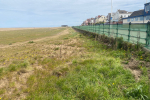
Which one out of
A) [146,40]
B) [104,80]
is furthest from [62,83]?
[146,40]

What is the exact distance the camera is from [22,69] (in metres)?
5.15

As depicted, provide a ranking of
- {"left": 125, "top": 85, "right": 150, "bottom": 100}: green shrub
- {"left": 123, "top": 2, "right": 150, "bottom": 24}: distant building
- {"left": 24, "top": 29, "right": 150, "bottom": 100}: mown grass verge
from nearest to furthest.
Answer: {"left": 125, "top": 85, "right": 150, "bottom": 100}: green shrub
{"left": 24, "top": 29, "right": 150, "bottom": 100}: mown grass verge
{"left": 123, "top": 2, "right": 150, "bottom": 24}: distant building

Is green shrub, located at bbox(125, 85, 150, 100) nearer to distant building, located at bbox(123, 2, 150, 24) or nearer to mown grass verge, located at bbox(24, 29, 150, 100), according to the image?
mown grass verge, located at bbox(24, 29, 150, 100)

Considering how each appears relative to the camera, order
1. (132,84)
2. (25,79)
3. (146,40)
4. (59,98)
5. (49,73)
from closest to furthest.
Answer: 1. (59,98)
2. (132,84)
3. (25,79)
4. (49,73)
5. (146,40)

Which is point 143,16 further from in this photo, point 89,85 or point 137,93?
point 89,85

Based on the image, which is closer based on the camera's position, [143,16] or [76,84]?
[76,84]

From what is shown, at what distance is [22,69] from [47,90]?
2.03 metres

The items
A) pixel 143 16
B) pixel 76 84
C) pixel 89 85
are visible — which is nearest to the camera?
pixel 89 85

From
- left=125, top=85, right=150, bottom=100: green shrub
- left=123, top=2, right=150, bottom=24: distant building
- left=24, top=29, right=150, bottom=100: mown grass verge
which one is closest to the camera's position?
left=125, top=85, right=150, bottom=100: green shrub

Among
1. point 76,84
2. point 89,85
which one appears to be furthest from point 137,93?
point 76,84

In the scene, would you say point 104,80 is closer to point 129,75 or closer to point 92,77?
point 92,77

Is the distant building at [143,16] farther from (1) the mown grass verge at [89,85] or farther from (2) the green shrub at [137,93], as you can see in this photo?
(2) the green shrub at [137,93]

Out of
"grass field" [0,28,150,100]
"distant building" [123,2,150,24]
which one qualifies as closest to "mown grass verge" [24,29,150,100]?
"grass field" [0,28,150,100]

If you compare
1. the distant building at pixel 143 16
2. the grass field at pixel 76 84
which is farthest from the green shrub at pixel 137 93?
the distant building at pixel 143 16
